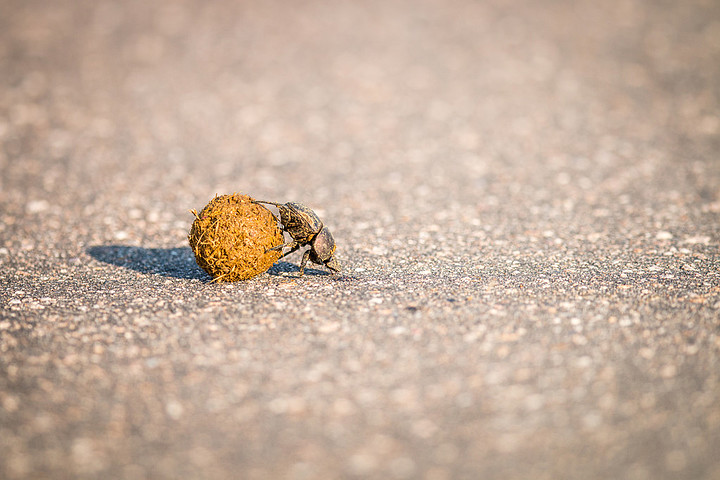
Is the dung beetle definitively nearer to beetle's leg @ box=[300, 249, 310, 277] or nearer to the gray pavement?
beetle's leg @ box=[300, 249, 310, 277]

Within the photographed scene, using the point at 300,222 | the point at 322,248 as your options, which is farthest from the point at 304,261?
the point at 300,222

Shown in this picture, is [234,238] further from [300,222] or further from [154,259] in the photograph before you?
[154,259]

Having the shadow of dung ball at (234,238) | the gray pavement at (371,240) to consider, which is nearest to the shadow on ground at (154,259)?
the gray pavement at (371,240)

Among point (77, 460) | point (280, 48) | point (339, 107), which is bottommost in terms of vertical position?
point (77, 460)

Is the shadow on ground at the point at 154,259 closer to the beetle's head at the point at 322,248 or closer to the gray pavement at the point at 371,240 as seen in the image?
the gray pavement at the point at 371,240

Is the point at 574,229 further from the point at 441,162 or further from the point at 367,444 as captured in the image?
Result: the point at 367,444

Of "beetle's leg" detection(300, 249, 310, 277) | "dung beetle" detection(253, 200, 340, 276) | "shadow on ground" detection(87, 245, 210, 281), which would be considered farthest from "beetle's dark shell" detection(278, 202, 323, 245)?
"shadow on ground" detection(87, 245, 210, 281)

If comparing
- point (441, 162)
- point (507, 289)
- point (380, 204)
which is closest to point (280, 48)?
point (441, 162)
